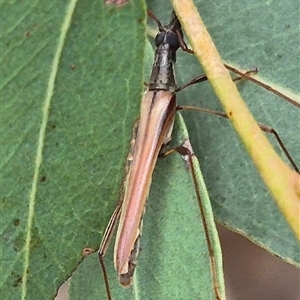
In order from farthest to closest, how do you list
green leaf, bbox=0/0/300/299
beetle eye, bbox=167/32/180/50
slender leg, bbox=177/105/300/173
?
beetle eye, bbox=167/32/180/50
slender leg, bbox=177/105/300/173
green leaf, bbox=0/0/300/299

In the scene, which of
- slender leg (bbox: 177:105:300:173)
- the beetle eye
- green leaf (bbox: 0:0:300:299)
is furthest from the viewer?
the beetle eye

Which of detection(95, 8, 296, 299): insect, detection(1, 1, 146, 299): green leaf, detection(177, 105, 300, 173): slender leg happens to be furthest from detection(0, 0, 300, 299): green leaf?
detection(177, 105, 300, 173): slender leg

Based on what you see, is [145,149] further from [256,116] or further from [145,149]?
[256,116]

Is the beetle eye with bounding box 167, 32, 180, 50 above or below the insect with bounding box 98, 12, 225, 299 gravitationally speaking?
above

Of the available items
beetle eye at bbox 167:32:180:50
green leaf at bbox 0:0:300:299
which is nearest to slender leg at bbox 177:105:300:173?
beetle eye at bbox 167:32:180:50

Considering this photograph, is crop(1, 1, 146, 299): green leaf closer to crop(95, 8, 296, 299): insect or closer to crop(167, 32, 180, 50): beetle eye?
crop(95, 8, 296, 299): insect

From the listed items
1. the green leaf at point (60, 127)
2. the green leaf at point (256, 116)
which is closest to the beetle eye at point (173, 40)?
the green leaf at point (256, 116)

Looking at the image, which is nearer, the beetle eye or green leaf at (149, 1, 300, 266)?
green leaf at (149, 1, 300, 266)

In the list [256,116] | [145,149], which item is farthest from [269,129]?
[145,149]

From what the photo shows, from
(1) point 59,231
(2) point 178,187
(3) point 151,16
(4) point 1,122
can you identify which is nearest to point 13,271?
(1) point 59,231
